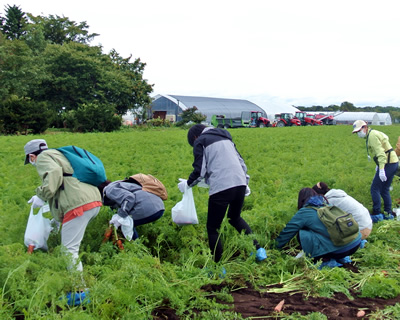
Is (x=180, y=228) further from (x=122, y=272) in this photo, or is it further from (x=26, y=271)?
(x=26, y=271)

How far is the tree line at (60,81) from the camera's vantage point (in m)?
25.0

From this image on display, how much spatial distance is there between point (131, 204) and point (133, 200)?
58 millimetres

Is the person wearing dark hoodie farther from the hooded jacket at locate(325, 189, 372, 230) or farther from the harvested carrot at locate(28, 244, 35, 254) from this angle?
the harvested carrot at locate(28, 244, 35, 254)

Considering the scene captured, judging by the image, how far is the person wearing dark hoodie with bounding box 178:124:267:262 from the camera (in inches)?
178

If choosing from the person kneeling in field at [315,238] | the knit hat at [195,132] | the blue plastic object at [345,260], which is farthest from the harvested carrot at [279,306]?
the knit hat at [195,132]

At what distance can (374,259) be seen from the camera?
5.12 meters

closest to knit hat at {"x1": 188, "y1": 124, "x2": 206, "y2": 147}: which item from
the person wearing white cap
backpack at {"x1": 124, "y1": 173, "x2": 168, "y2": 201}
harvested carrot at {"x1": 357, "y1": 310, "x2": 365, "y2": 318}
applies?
backpack at {"x1": 124, "y1": 173, "x2": 168, "y2": 201}

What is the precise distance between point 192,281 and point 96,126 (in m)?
26.7

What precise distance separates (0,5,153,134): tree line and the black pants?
21.7 meters

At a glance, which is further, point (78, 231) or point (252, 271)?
point (252, 271)

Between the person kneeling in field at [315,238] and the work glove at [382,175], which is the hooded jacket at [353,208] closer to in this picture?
the person kneeling in field at [315,238]

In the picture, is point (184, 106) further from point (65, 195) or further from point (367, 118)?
point (65, 195)

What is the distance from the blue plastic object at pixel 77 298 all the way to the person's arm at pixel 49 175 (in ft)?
3.36

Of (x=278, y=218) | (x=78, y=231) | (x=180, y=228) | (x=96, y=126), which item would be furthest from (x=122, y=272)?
(x=96, y=126)
